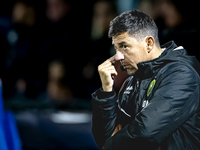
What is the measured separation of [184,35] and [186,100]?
1.64m

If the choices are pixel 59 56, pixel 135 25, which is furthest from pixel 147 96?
pixel 59 56

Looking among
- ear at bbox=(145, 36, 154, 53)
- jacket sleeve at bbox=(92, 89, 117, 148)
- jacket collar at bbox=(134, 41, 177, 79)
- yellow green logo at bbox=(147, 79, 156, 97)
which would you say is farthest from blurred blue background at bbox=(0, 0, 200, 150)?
yellow green logo at bbox=(147, 79, 156, 97)

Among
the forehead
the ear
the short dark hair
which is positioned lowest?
the ear

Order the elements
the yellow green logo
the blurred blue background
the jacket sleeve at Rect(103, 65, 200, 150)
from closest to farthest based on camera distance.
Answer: the jacket sleeve at Rect(103, 65, 200, 150), the yellow green logo, the blurred blue background

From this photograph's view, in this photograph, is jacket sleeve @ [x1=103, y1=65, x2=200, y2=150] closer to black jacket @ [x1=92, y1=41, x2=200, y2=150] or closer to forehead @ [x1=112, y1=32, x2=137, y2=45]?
black jacket @ [x1=92, y1=41, x2=200, y2=150]

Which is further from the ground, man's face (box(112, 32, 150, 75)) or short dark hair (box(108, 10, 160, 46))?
short dark hair (box(108, 10, 160, 46))

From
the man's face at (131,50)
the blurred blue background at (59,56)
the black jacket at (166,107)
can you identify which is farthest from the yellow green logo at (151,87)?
the blurred blue background at (59,56)

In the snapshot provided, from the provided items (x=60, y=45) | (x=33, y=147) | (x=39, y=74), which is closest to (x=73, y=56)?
(x=60, y=45)

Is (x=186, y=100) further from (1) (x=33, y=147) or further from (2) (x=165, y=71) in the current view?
(1) (x=33, y=147)

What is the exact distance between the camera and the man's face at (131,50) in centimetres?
172

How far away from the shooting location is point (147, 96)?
156 cm

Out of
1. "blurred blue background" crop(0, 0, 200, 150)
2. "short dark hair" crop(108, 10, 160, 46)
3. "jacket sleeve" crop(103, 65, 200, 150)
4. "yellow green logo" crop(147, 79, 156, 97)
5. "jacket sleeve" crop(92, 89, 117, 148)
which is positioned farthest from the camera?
"blurred blue background" crop(0, 0, 200, 150)

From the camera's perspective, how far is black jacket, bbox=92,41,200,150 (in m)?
1.38

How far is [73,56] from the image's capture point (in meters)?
4.07
